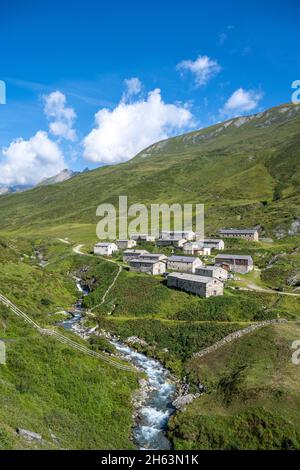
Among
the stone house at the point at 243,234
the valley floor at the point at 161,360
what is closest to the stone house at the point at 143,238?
the stone house at the point at 243,234

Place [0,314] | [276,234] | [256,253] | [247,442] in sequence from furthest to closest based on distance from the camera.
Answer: [276,234], [256,253], [0,314], [247,442]

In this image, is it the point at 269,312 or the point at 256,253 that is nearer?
the point at 269,312

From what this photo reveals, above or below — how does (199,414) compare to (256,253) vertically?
below

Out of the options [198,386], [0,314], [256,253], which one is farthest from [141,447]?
[256,253]

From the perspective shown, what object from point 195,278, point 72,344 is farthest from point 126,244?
point 72,344

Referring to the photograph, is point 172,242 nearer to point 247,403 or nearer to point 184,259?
point 184,259

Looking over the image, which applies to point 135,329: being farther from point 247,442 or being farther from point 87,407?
point 247,442

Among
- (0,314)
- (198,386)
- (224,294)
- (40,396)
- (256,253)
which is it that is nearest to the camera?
(40,396)
